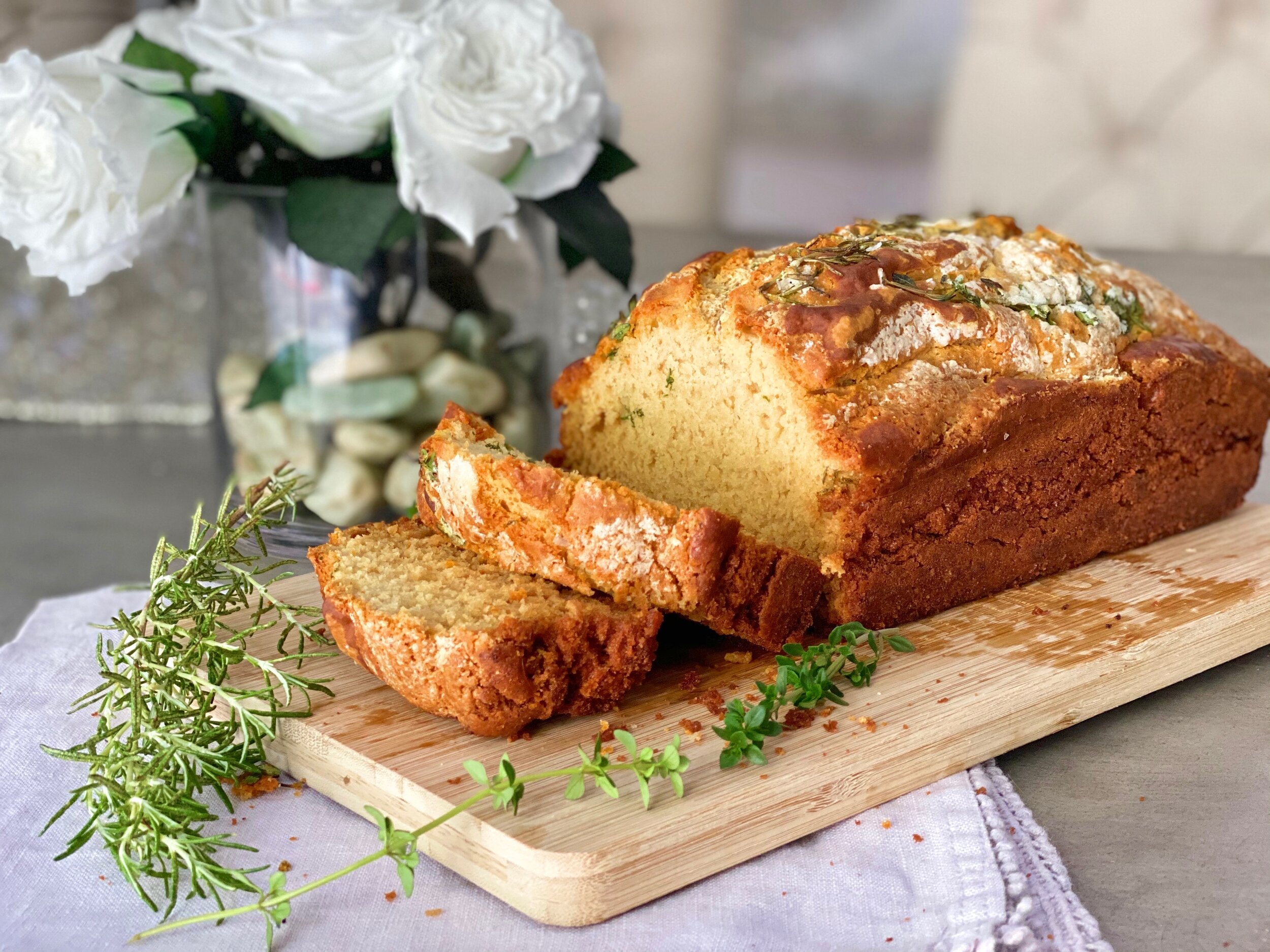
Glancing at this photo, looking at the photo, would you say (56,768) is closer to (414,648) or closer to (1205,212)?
(414,648)

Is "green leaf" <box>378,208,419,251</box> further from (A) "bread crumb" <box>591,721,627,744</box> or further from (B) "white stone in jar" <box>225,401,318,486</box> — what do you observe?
(A) "bread crumb" <box>591,721,627,744</box>

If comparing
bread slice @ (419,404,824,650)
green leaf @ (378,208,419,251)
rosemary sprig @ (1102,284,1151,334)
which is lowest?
bread slice @ (419,404,824,650)

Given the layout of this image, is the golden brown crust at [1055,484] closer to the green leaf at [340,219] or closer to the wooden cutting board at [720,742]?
the wooden cutting board at [720,742]

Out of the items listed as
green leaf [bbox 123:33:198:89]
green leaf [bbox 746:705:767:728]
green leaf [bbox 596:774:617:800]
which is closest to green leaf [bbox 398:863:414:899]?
green leaf [bbox 596:774:617:800]

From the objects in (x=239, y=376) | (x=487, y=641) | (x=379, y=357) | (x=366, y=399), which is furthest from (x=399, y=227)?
(x=487, y=641)

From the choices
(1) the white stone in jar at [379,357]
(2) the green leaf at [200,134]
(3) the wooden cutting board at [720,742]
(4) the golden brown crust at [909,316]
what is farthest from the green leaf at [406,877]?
(2) the green leaf at [200,134]
